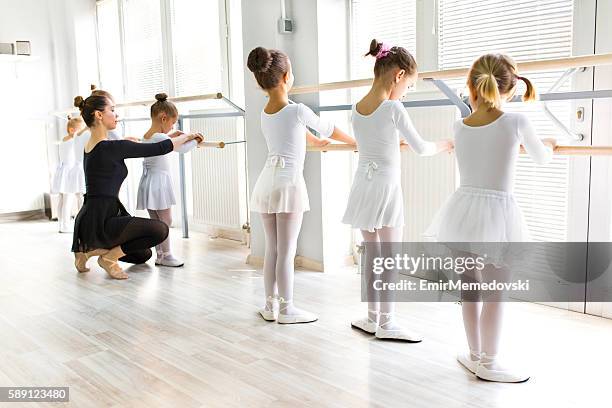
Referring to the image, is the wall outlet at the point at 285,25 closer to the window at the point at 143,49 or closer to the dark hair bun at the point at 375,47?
the dark hair bun at the point at 375,47

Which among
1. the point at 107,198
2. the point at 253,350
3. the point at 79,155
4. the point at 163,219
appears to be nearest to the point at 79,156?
the point at 79,155

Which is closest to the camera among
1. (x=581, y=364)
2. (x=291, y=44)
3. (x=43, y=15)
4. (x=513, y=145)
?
(x=513, y=145)

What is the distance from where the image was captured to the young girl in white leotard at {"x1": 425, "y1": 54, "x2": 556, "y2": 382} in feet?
6.58

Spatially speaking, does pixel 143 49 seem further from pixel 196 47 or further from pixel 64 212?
pixel 64 212

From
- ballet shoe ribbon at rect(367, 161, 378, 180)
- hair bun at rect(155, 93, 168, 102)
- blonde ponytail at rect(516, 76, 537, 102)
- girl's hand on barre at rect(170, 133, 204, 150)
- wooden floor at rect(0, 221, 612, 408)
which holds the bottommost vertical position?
wooden floor at rect(0, 221, 612, 408)

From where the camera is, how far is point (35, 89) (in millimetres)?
6449

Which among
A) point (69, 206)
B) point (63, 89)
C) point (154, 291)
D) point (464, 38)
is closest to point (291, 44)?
point (464, 38)

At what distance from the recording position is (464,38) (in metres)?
3.16

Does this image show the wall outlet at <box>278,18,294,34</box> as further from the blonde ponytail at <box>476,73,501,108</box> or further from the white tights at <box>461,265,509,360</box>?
the white tights at <box>461,265,509,360</box>

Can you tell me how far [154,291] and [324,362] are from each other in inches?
55.3

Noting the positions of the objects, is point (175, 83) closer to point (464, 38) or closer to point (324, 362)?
point (464, 38)

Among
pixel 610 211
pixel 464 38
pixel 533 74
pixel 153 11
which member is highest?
pixel 153 11

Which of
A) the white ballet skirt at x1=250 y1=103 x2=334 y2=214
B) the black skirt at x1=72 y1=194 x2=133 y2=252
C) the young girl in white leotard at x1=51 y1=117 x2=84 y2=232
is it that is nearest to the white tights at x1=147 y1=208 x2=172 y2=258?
the black skirt at x1=72 y1=194 x2=133 y2=252

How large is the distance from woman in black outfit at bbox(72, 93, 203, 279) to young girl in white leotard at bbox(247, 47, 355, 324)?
97 cm
